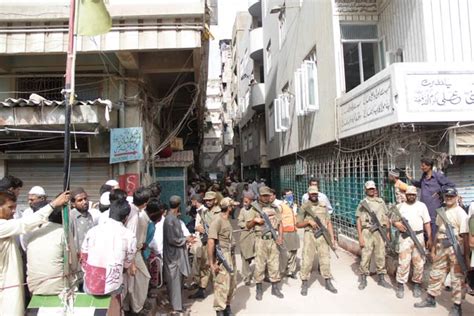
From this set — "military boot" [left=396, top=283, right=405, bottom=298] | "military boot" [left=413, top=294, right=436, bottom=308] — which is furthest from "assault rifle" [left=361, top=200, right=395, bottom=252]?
"military boot" [left=413, top=294, right=436, bottom=308]

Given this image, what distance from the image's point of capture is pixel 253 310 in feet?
16.5

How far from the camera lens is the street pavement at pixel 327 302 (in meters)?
4.88

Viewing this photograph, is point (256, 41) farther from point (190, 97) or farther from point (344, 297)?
point (344, 297)

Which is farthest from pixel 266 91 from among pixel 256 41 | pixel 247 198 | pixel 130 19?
pixel 247 198

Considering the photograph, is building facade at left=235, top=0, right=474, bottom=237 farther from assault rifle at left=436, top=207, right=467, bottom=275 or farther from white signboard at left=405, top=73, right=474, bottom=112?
assault rifle at left=436, top=207, right=467, bottom=275

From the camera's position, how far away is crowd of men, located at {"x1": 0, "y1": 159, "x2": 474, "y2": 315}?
3244 millimetres

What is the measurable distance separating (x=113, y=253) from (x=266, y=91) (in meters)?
16.5

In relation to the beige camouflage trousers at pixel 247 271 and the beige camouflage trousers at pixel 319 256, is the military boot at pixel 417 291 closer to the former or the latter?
the beige camouflage trousers at pixel 319 256

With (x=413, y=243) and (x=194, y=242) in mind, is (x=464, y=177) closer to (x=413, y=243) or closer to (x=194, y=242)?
(x=413, y=243)

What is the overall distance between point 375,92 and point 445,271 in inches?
133

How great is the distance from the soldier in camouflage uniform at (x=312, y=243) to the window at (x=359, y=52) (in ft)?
15.5

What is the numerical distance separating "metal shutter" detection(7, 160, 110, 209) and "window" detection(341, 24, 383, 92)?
A: 6.30 m

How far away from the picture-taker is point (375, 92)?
675cm

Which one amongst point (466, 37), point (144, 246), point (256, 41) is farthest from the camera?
point (256, 41)
